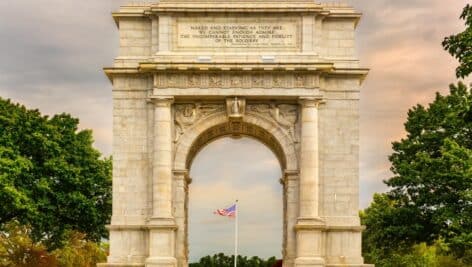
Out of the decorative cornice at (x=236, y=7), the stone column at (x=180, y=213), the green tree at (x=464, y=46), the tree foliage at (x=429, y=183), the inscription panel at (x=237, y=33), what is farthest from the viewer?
the tree foliage at (x=429, y=183)

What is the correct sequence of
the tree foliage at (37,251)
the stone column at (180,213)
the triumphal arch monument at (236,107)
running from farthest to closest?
1. the tree foliage at (37,251)
2. the stone column at (180,213)
3. the triumphal arch monument at (236,107)

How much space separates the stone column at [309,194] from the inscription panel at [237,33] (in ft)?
11.7

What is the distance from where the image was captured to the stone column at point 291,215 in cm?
4812

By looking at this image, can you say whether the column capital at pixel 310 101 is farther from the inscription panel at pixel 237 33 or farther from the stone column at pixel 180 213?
the stone column at pixel 180 213

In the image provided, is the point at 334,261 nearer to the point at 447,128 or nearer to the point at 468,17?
the point at 447,128

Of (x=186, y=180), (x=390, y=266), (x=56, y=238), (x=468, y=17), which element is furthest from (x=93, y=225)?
(x=468, y=17)

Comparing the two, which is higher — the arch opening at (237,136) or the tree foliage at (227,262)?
the arch opening at (237,136)

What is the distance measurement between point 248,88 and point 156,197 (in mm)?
7101

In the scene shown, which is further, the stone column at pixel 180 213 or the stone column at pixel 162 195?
the stone column at pixel 180 213

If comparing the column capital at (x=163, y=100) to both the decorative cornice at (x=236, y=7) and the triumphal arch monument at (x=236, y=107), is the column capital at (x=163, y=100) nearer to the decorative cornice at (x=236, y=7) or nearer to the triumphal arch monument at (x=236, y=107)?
the triumphal arch monument at (x=236, y=107)

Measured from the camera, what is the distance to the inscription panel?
4934 cm

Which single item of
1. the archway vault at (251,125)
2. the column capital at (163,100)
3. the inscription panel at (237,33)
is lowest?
the archway vault at (251,125)

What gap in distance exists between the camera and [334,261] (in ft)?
157

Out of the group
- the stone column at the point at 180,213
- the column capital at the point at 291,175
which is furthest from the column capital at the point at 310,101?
the stone column at the point at 180,213
